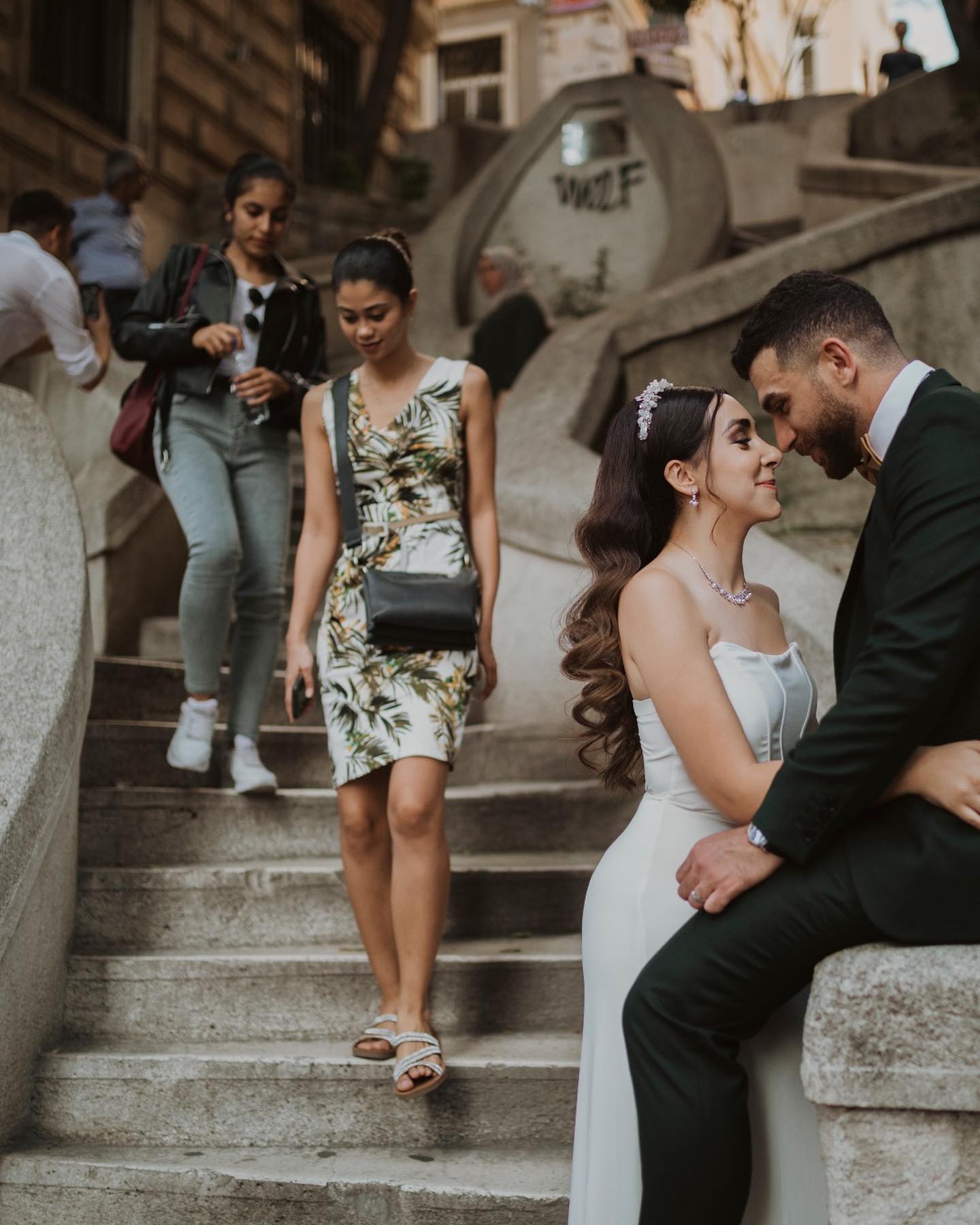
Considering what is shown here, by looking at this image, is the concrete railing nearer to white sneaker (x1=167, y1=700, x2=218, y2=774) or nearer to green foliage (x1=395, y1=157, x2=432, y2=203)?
white sneaker (x1=167, y1=700, x2=218, y2=774)

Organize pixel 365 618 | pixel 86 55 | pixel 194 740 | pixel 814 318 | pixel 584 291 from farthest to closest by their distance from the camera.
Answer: pixel 86 55, pixel 584 291, pixel 194 740, pixel 365 618, pixel 814 318

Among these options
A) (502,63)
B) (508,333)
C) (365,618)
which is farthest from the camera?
(502,63)

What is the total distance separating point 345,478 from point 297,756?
1.36 metres

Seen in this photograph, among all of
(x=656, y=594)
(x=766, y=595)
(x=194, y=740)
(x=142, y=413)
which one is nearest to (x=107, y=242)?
(x=142, y=413)

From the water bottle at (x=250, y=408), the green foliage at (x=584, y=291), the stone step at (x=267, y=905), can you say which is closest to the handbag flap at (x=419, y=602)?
the stone step at (x=267, y=905)

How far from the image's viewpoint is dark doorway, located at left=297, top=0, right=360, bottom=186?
20750mm

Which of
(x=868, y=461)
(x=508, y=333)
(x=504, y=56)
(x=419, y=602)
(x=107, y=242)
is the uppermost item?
(x=504, y=56)

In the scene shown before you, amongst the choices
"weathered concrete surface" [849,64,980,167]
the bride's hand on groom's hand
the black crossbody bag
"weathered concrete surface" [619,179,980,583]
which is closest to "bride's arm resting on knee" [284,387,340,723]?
the black crossbody bag

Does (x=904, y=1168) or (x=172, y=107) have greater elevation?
(x=172, y=107)

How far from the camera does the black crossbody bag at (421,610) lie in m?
3.61

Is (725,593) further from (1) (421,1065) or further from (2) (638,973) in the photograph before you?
(1) (421,1065)

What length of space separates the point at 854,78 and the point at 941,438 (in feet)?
155

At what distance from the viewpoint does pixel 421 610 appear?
361cm

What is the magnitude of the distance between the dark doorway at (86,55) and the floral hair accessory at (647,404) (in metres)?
13.5
